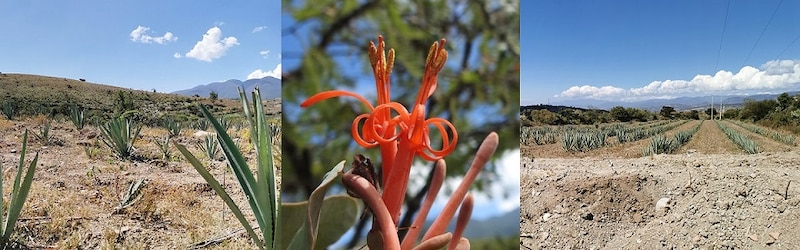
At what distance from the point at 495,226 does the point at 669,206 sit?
2004 millimetres

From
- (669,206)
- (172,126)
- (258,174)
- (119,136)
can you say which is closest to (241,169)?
(258,174)

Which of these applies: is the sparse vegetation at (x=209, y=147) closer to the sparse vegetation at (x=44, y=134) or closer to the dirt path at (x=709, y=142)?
the sparse vegetation at (x=44, y=134)

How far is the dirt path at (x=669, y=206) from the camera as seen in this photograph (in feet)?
10.5

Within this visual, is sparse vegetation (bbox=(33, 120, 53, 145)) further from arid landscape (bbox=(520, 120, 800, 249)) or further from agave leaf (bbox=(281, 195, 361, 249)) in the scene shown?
agave leaf (bbox=(281, 195, 361, 249))

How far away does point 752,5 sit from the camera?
358 cm

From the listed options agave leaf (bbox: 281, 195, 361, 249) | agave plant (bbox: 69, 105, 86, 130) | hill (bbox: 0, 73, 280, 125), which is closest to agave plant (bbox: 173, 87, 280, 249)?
agave leaf (bbox: 281, 195, 361, 249)

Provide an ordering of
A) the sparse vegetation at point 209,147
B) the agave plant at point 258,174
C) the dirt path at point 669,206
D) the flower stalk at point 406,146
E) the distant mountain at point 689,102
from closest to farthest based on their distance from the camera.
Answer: the flower stalk at point 406,146 → the agave plant at point 258,174 → the dirt path at point 669,206 → the sparse vegetation at point 209,147 → the distant mountain at point 689,102

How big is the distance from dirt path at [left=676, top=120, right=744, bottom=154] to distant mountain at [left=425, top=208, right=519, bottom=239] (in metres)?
2.57

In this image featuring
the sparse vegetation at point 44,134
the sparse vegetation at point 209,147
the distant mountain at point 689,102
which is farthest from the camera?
the distant mountain at point 689,102

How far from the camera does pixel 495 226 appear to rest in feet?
5.72

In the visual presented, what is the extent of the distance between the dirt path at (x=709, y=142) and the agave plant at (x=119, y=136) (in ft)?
10.3

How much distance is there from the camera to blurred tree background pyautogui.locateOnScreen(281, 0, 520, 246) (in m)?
1.53

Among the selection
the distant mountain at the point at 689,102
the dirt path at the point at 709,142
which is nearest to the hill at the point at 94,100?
the distant mountain at the point at 689,102

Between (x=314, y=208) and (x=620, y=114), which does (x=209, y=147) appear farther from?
(x=314, y=208)
